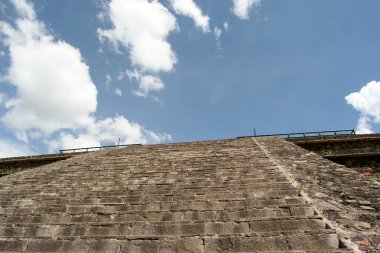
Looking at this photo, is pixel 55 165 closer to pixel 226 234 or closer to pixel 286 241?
pixel 226 234

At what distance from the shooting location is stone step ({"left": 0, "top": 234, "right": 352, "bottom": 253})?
3260 millimetres

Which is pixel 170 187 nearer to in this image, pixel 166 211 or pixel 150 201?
pixel 150 201

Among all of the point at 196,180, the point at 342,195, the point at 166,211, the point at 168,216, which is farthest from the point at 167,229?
the point at 342,195

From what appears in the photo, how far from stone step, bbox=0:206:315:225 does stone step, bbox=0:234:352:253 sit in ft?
1.56

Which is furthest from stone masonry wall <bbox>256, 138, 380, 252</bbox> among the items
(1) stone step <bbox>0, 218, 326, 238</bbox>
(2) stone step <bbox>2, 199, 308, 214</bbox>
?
(2) stone step <bbox>2, 199, 308, 214</bbox>

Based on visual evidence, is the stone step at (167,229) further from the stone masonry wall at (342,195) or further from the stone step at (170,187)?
the stone step at (170,187)

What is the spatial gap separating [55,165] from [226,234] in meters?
6.45

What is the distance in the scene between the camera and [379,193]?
467 cm

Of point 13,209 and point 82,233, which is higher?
point 13,209

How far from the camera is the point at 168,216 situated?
4.26m

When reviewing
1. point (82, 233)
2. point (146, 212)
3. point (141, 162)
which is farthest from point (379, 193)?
point (141, 162)

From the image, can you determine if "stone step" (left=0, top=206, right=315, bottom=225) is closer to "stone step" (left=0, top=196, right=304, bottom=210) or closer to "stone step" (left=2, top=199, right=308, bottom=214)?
"stone step" (left=2, top=199, right=308, bottom=214)

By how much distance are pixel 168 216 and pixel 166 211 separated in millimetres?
164

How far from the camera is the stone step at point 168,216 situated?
3937mm
